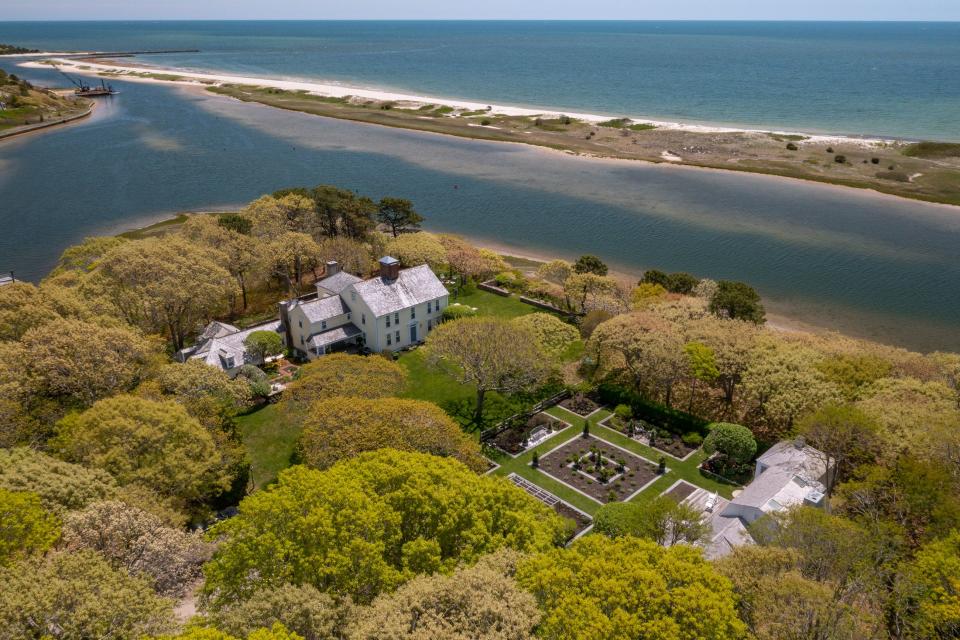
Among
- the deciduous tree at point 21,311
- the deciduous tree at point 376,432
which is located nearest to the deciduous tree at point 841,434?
the deciduous tree at point 376,432

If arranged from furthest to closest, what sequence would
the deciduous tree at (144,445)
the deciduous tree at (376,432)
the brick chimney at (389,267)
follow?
the brick chimney at (389,267), the deciduous tree at (376,432), the deciduous tree at (144,445)

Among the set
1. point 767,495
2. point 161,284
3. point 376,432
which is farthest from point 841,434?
point 161,284

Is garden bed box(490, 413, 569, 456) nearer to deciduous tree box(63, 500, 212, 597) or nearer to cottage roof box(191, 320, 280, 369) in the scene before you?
deciduous tree box(63, 500, 212, 597)

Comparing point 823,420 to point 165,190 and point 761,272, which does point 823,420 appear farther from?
point 165,190

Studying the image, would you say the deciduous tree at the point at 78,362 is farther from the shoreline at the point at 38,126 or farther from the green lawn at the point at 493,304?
the shoreline at the point at 38,126

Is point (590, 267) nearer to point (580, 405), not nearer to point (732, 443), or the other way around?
point (580, 405)

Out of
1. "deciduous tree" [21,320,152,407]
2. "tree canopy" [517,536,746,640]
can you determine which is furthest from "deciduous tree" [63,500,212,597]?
"tree canopy" [517,536,746,640]
